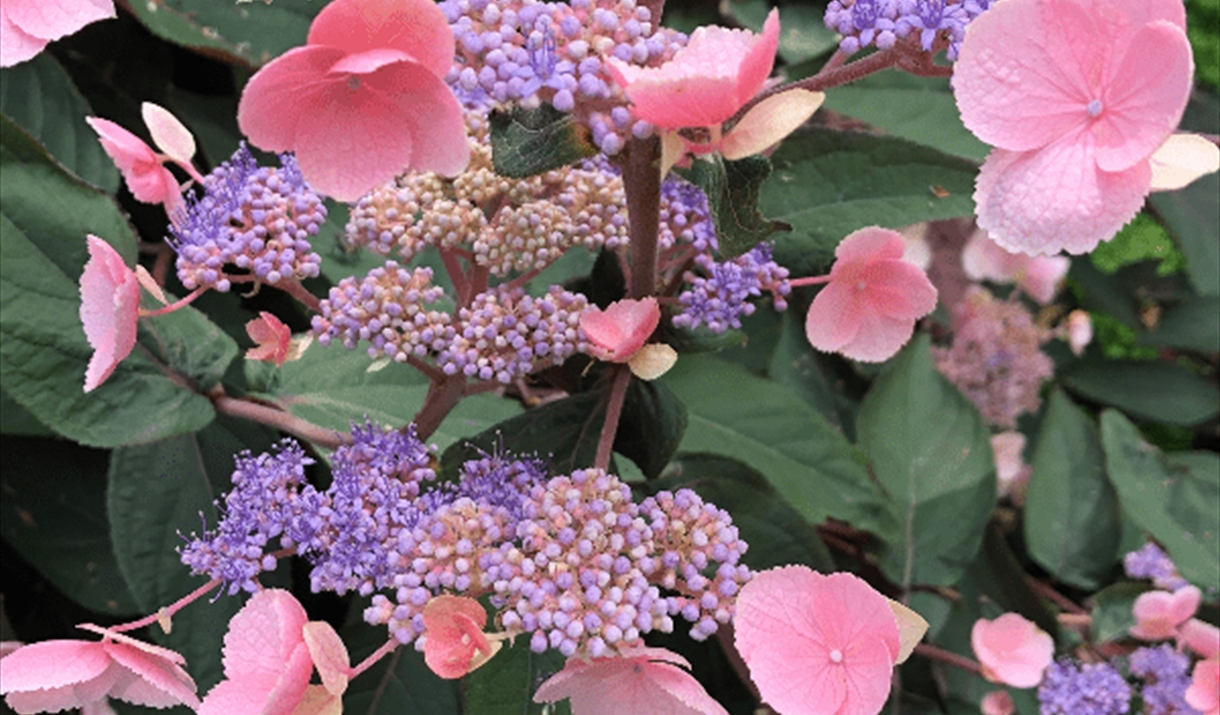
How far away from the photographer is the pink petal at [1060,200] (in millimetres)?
335

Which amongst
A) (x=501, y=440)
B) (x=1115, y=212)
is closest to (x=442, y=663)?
(x=501, y=440)

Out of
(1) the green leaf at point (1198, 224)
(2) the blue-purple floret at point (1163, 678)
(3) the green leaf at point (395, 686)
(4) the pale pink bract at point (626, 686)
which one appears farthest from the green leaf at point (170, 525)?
(1) the green leaf at point (1198, 224)

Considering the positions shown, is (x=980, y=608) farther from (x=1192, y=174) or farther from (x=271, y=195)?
(x=271, y=195)

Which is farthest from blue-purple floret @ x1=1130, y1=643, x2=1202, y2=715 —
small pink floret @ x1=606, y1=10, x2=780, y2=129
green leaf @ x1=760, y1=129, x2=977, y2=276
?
small pink floret @ x1=606, y1=10, x2=780, y2=129

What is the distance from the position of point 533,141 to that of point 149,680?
0.93 ft

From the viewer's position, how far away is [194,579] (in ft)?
2.12

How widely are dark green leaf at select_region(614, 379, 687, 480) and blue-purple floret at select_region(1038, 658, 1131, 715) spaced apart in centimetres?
37

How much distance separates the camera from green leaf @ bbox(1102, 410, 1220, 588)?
785 millimetres

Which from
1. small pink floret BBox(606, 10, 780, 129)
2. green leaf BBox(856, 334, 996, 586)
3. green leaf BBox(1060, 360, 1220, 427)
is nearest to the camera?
small pink floret BBox(606, 10, 780, 129)

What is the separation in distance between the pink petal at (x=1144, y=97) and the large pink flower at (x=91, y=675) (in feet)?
1.41

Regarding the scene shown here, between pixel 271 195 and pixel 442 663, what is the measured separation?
23 cm

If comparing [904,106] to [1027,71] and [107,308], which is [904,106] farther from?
[107,308]

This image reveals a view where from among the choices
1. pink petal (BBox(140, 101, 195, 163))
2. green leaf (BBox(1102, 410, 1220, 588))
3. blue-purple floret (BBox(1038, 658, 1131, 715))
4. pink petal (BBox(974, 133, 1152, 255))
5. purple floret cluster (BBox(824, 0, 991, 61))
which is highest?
purple floret cluster (BBox(824, 0, 991, 61))

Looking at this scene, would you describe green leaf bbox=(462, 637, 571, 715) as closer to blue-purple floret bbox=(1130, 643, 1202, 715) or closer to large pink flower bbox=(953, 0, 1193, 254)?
large pink flower bbox=(953, 0, 1193, 254)
